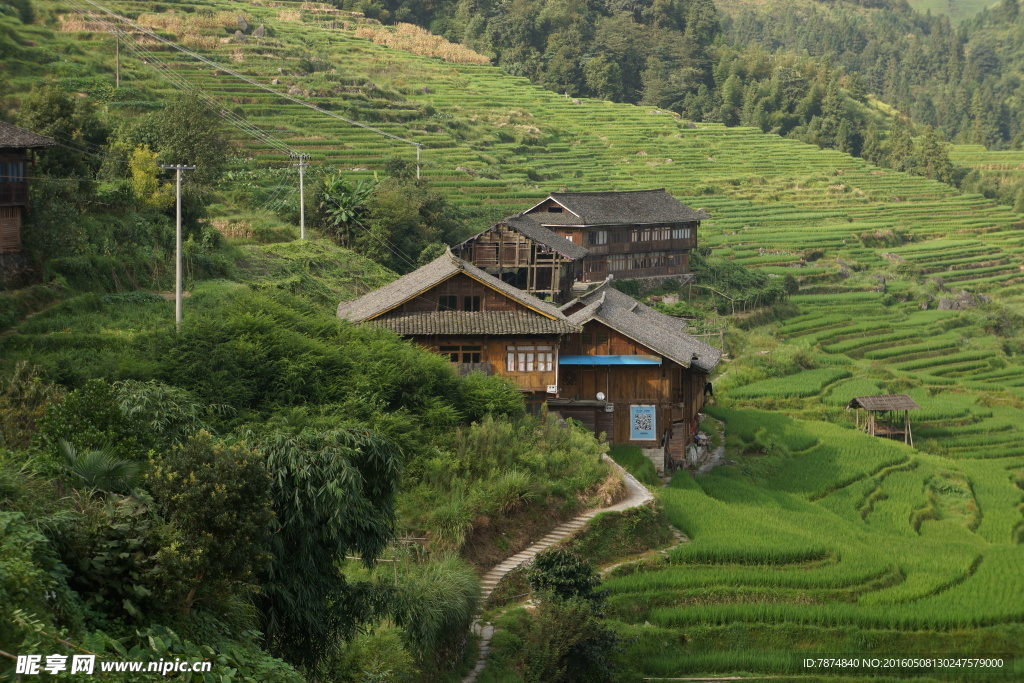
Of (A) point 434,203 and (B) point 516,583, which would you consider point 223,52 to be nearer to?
(A) point 434,203

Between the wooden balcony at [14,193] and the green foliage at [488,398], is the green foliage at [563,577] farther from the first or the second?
the wooden balcony at [14,193]

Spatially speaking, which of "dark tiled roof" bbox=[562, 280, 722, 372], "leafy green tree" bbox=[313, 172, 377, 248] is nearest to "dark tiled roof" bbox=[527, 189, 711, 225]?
"leafy green tree" bbox=[313, 172, 377, 248]

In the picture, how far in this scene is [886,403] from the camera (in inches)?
1722

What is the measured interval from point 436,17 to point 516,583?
94856 millimetres

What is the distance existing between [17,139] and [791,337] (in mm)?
39520

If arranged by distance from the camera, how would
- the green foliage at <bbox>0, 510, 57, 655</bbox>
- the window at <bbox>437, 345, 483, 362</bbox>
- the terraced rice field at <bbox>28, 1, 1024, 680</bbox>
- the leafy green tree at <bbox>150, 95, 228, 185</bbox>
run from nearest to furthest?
1. the green foliage at <bbox>0, 510, 57, 655</bbox>
2. the terraced rice field at <bbox>28, 1, 1024, 680</bbox>
3. the window at <bbox>437, 345, 483, 362</bbox>
4. the leafy green tree at <bbox>150, 95, 228, 185</bbox>

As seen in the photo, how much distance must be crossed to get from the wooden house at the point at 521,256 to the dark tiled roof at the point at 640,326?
17.8 ft

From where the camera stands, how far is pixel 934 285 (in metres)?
69.8

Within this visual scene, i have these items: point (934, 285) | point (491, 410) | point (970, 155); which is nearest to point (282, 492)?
point (491, 410)

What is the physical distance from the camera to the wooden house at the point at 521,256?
46.6m

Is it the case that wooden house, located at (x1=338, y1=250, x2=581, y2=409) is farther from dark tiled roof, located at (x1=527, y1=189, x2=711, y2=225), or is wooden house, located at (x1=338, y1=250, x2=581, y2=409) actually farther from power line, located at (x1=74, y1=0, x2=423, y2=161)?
power line, located at (x1=74, y1=0, x2=423, y2=161)

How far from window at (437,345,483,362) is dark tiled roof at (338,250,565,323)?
1730 millimetres

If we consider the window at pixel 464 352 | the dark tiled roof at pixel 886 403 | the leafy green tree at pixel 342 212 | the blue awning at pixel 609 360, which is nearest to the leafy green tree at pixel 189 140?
the leafy green tree at pixel 342 212

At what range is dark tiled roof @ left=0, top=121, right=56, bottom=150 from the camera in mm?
27766
